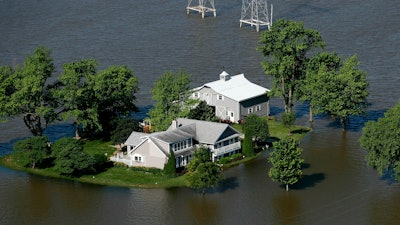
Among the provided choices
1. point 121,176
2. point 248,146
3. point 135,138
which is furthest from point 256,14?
point 121,176

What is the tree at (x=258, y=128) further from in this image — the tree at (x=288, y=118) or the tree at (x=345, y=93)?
the tree at (x=345, y=93)

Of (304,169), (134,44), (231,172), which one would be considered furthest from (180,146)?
(134,44)

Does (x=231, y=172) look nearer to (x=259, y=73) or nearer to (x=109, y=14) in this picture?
(x=259, y=73)

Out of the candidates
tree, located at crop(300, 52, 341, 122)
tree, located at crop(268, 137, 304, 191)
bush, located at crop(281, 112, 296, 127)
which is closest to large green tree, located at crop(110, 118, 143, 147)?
bush, located at crop(281, 112, 296, 127)

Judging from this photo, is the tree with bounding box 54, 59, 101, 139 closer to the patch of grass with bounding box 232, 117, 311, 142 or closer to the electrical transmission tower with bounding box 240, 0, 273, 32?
the patch of grass with bounding box 232, 117, 311, 142

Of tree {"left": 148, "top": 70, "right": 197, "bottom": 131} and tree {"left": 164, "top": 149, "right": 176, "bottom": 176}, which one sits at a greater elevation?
tree {"left": 148, "top": 70, "right": 197, "bottom": 131}
